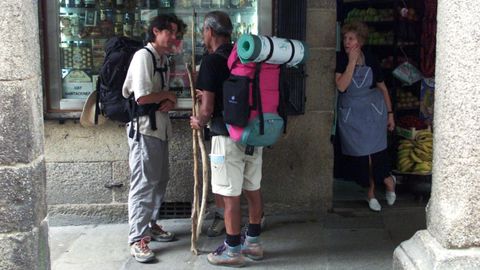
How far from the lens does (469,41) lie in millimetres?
3133

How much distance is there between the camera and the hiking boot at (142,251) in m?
4.86

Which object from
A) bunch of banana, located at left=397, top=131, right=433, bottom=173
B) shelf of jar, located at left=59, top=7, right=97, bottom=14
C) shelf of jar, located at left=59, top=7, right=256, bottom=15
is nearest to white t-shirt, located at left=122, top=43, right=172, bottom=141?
shelf of jar, located at left=59, top=7, right=256, bottom=15

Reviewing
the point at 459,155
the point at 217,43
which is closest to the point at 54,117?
the point at 217,43

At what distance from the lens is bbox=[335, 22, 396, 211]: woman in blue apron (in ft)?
19.0

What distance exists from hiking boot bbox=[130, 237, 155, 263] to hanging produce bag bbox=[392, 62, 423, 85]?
3.33m

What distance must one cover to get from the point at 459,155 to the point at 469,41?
579mm

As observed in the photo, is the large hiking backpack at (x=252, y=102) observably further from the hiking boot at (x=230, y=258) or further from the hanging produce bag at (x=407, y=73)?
the hanging produce bag at (x=407, y=73)

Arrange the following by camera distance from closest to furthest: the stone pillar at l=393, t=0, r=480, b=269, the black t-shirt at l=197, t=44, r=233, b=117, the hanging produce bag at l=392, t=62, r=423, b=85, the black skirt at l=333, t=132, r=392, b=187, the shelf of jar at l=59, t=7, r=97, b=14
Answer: the stone pillar at l=393, t=0, r=480, b=269 → the black t-shirt at l=197, t=44, r=233, b=117 → the shelf of jar at l=59, t=7, r=97, b=14 → the black skirt at l=333, t=132, r=392, b=187 → the hanging produce bag at l=392, t=62, r=423, b=85

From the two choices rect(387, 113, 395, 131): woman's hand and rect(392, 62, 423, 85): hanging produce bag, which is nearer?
rect(387, 113, 395, 131): woman's hand

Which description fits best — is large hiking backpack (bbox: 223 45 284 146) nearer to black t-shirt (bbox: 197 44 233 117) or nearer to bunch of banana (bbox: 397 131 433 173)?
black t-shirt (bbox: 197 44 233 117)

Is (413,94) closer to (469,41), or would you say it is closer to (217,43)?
(217,43)

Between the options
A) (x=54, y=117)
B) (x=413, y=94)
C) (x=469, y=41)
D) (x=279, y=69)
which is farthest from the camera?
(x=413, y=94)

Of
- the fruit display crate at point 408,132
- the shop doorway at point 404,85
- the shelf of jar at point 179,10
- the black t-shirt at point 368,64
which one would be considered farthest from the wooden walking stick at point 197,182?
the fruit display crate at point 408,132

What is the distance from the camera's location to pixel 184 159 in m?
5.78
